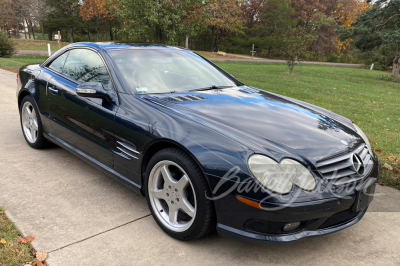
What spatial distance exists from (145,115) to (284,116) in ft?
3.86

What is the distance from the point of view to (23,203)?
307 cm

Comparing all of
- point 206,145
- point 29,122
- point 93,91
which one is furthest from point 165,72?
point 29,122

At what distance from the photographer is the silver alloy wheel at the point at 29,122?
4.35 metres

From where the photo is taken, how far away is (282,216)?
83.4 inches

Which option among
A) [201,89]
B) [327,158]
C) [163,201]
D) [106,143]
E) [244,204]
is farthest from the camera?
[201,89]

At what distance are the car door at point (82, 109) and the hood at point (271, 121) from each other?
589mm

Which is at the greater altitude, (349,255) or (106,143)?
(106,143)

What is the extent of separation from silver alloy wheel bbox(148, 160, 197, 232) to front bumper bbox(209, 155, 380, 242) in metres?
0.29

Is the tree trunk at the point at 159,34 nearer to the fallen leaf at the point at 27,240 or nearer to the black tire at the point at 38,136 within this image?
the black tire at the point at 38,136

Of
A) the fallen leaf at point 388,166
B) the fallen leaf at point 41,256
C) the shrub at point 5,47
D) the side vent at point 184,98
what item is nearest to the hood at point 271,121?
the side vent at point 184,98

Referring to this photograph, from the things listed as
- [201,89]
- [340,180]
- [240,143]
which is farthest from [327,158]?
[201,89]

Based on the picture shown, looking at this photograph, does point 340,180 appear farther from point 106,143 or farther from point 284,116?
point 106,143

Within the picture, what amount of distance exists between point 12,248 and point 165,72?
204 cm

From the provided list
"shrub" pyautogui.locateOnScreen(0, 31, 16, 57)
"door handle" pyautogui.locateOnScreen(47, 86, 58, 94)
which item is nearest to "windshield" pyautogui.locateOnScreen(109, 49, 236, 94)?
"door handle" pyautogui.locateOnScreen(47, 86, 58, 94)
